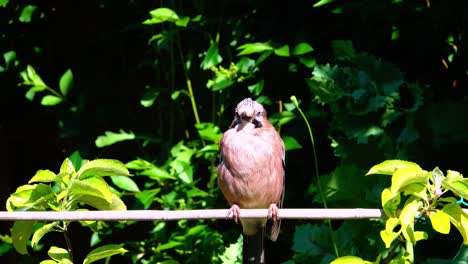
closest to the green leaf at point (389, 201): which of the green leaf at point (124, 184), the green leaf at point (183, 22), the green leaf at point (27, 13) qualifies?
the green leaf at point (183, 22)

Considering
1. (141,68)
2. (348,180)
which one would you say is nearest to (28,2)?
(141,68)

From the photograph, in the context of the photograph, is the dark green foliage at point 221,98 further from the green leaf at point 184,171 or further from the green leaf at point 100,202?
the green leaf at point 100,202

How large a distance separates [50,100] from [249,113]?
1491 mm

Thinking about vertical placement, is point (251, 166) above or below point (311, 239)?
above

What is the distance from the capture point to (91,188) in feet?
7.52

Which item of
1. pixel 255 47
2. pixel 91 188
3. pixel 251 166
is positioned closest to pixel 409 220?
pixel 91 188

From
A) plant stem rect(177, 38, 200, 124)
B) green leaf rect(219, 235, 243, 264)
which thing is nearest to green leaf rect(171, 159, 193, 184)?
plant stem rect(177, 38, 200, 124)

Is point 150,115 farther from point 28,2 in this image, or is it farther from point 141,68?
point 28,2

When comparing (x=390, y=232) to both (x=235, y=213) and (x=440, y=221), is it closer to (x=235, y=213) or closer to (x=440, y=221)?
(x=440, y=221)

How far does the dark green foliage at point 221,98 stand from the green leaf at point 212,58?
12 millimetres

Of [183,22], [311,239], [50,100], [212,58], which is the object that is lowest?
[311,239]

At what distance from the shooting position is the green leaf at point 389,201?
2.10 m

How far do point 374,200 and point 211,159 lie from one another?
119 cm

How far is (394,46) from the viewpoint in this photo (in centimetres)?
401
